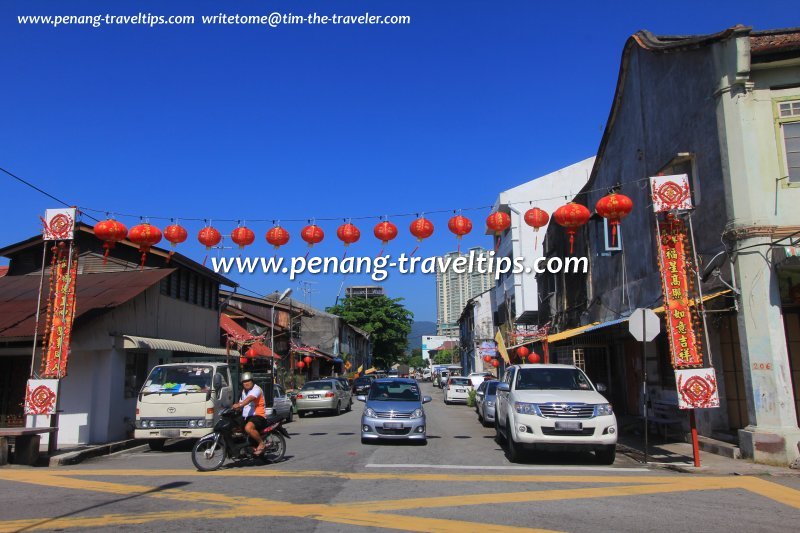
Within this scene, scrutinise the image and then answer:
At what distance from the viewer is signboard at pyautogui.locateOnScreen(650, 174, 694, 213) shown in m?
12.4

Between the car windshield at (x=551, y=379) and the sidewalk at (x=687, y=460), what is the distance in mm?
2022

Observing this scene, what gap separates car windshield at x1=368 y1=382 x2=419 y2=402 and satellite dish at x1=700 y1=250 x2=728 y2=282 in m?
7.47

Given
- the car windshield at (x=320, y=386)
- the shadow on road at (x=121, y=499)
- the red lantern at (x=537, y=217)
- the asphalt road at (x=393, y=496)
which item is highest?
the red lantern at (x=537, y=217)

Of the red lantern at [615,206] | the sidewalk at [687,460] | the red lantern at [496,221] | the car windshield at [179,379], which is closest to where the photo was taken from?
the sidewalk at [687,460]

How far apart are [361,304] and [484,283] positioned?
43.2m

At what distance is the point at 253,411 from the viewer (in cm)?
1157

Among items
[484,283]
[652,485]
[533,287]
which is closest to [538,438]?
[652,485]

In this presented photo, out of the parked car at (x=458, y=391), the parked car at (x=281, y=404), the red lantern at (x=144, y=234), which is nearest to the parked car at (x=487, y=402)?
the parked car at (x=281, y=404)

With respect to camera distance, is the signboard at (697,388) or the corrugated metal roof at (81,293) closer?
the signboard at (697,388)

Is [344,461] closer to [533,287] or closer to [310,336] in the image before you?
[533,287]

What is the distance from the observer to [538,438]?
11.2 meters

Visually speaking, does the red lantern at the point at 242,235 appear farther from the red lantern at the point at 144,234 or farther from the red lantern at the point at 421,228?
the red lantern at the point at 421,228

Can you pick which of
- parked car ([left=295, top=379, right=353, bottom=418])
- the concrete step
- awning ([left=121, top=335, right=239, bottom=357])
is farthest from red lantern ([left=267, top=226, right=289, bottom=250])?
parked car ([left=295, top=379, right=353, bottom=418])

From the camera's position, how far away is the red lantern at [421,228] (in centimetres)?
1412
